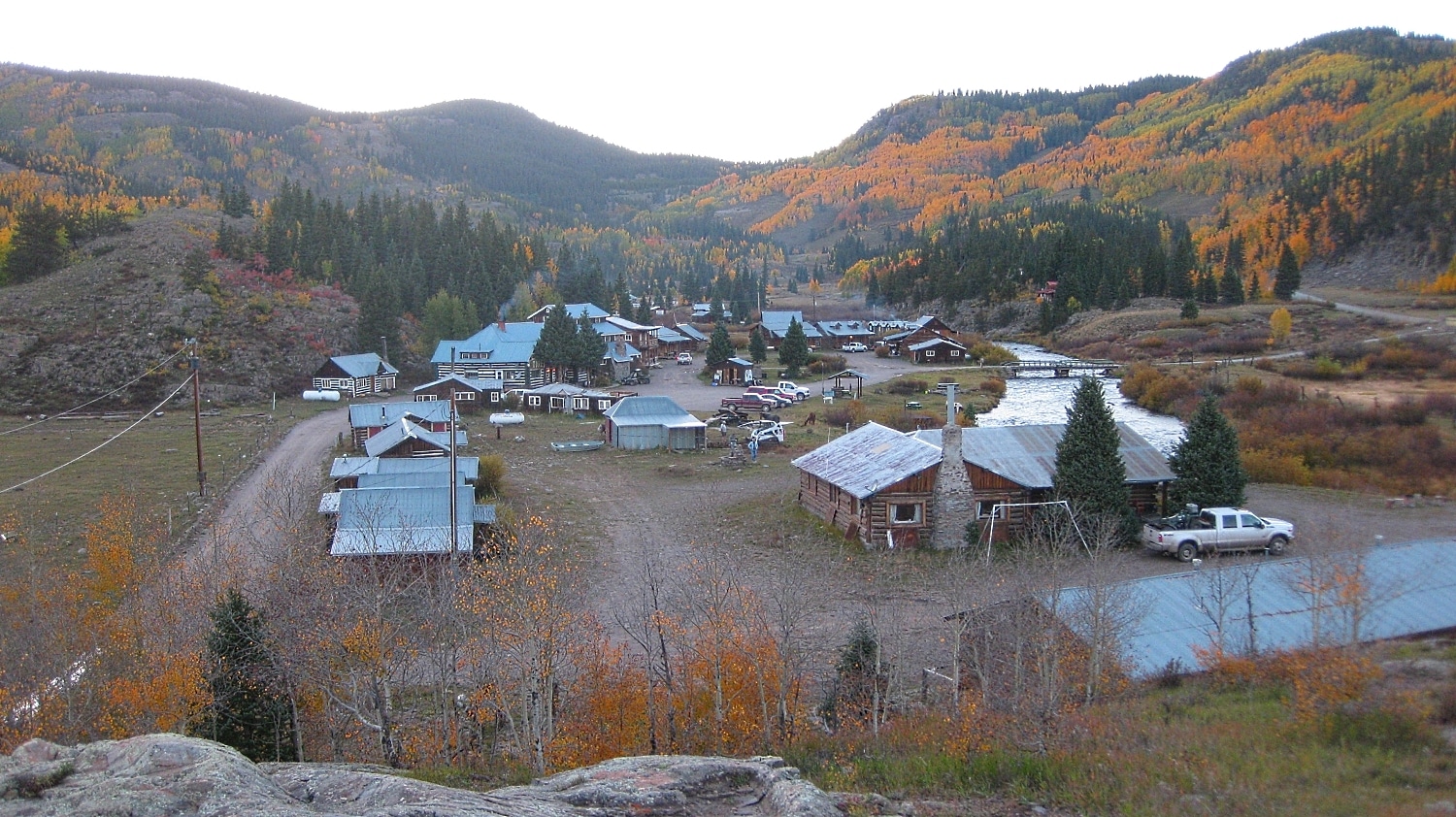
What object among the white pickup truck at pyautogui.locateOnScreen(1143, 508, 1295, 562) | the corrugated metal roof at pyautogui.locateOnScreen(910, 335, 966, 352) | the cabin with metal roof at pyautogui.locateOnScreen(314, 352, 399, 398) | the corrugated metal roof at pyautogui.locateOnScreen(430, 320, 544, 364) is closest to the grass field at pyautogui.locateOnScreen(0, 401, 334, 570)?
the cabin with metal roof at pyautogui.locateOnScreen(314, 352, 399, 398)

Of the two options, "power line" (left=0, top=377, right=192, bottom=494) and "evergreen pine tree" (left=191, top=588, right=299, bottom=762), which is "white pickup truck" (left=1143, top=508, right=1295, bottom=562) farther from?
"power line" (left=0, top=377, right=192, bottom=494)

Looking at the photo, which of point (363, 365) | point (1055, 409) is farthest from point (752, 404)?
point (363, 365)

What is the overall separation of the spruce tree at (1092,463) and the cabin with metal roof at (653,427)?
62.7 feet

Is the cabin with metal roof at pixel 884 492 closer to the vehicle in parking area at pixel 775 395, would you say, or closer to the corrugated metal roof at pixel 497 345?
the vehicle in parking area at pixel 775 395

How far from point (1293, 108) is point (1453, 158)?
91.4 m

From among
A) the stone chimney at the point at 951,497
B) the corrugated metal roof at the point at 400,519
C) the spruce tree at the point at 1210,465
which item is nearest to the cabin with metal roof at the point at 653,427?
the corrugated metal roof at the point at 400,519

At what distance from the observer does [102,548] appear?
59.0ft

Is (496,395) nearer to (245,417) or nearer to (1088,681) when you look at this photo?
(245,417)

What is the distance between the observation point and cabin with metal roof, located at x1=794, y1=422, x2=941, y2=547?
24.0 metres

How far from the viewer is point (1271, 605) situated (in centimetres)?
1527

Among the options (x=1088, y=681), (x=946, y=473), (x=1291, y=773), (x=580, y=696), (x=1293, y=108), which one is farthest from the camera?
(x=1293, y=108)

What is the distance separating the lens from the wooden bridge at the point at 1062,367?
2520 inches

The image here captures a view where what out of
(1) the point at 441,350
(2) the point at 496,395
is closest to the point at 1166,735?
(2) the point at 496,395

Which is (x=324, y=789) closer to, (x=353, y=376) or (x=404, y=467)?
(x=404, y=467)
